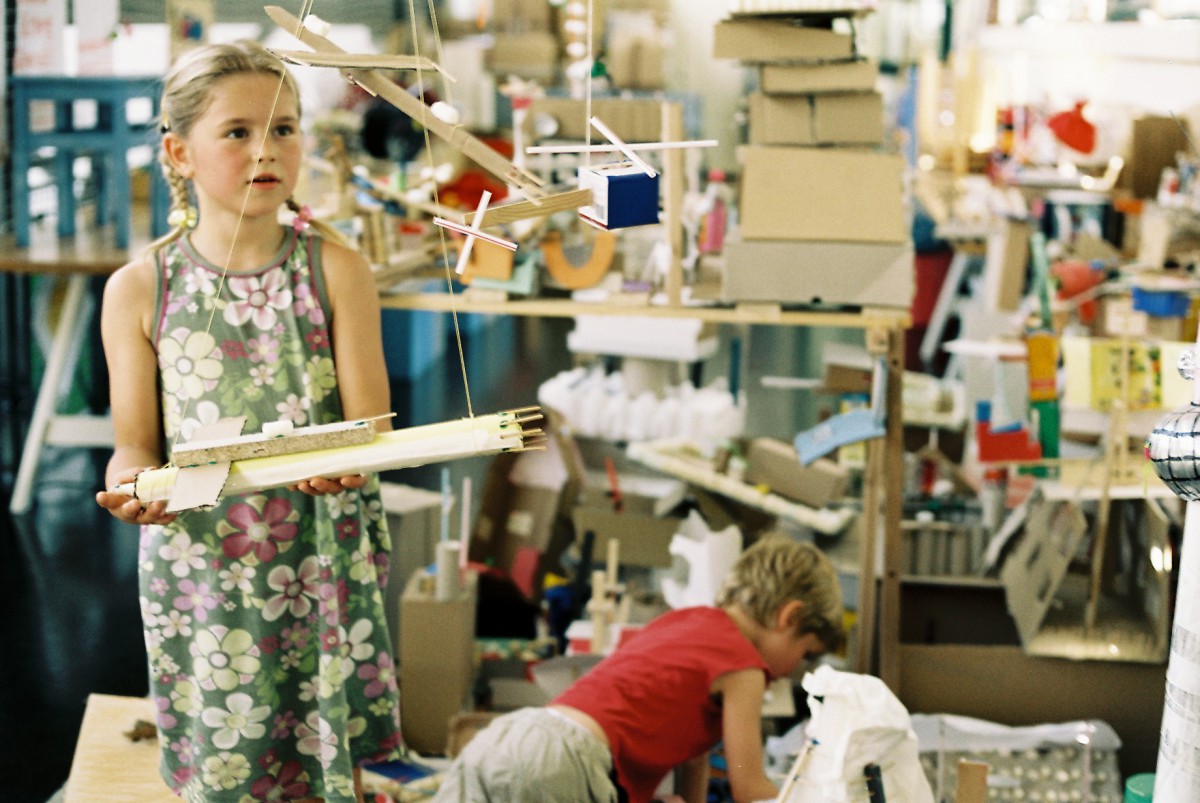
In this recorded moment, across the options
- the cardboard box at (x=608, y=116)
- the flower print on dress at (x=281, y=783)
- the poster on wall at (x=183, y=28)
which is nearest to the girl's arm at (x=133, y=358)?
the flower print on dress at (x=281, y=783)

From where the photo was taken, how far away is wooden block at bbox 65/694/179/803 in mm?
2336

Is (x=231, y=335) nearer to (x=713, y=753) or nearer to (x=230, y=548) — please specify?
(x=230, y=548)

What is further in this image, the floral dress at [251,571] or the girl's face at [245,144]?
the floral dress at [251,571]

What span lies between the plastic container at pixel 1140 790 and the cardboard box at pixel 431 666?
1.37m

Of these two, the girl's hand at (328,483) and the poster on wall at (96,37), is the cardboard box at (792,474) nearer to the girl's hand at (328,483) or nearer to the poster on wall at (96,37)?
the girl's hand at (328,483)

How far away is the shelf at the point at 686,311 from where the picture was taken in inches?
107

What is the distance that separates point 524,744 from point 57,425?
2.93m

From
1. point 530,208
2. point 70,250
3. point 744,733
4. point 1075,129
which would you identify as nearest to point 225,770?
point 744,733

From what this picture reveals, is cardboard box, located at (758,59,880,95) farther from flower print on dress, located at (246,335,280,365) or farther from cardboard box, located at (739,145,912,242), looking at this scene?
flower print on dress, located at (246,335,280,365)

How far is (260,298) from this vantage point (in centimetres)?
193

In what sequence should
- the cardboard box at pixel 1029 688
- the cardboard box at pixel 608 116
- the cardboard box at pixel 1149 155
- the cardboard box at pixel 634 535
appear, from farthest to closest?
the cardboard box at pixel 1149 155
the cardboard box at pixel 634 535
the cardboard box at pixel 608 116
the cardboard box at pixel 1029 688

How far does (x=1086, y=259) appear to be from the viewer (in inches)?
188

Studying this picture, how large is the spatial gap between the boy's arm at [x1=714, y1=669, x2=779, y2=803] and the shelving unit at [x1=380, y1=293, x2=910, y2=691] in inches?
24.5

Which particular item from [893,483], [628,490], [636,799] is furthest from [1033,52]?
[636,799]
